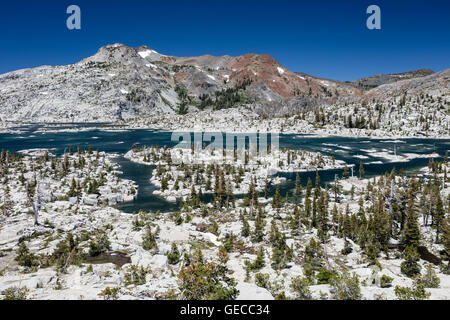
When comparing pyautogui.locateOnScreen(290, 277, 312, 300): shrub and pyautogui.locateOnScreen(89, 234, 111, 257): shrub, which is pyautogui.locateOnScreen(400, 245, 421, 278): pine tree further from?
pyautogui.locateOnScreen(89, 234, 111, 257): shrub

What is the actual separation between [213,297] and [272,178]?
63.9m

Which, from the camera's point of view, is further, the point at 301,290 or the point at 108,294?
the point at 301,290

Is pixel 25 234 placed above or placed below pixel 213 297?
below

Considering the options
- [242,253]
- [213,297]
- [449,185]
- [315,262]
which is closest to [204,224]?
[242,253]

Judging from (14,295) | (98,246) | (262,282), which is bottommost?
(98,246)

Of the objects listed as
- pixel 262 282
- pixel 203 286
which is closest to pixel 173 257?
pixel 262 282

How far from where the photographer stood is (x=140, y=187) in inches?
2830

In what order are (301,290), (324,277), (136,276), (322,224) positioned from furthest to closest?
(322,224), (136,276), (324,277), (301,290)

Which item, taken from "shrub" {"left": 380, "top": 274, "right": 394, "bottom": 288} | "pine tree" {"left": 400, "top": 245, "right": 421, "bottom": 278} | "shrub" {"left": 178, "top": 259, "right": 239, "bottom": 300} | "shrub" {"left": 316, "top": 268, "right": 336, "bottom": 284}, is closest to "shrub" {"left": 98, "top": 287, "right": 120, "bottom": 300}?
"shrub" {"left": 178, "top": 259, "right": 239, "bottom": 300}

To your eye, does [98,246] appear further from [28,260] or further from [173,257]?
[173,257]

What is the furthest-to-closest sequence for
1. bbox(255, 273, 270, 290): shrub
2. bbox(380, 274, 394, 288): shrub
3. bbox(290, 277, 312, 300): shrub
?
1. bbox(380, 274, 394, 288): shrub
2. bbox(255, 273, 270, 290): shrub
3. bbox(290, 277, 312, 300): shrub

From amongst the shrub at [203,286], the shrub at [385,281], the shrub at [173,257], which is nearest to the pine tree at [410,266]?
the shrub at [385,281]
